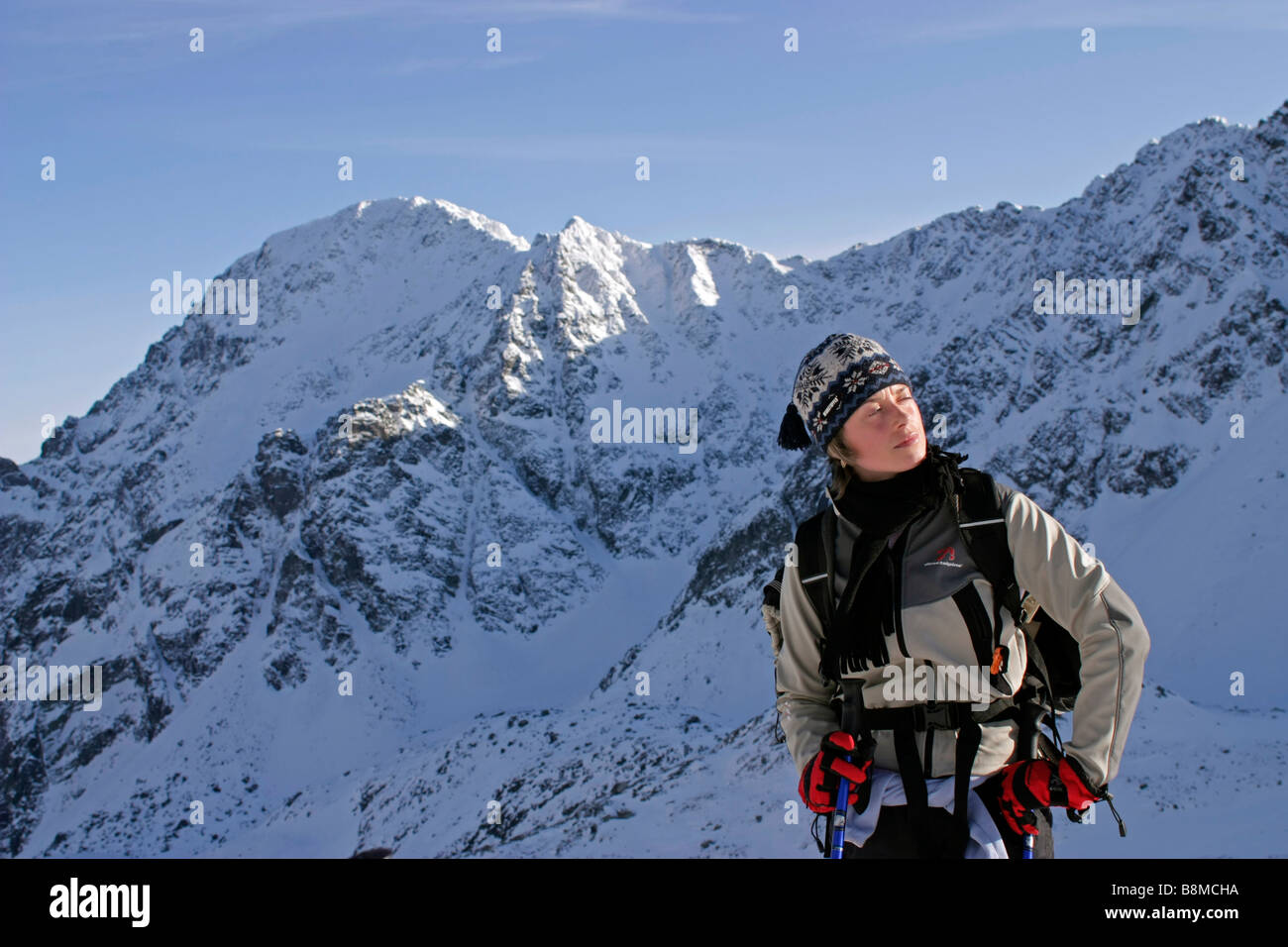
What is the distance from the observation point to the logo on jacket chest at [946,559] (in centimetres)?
375

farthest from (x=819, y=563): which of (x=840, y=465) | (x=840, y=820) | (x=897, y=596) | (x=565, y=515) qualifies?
(x=565, y=515)

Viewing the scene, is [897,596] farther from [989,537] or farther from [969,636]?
[989,537]

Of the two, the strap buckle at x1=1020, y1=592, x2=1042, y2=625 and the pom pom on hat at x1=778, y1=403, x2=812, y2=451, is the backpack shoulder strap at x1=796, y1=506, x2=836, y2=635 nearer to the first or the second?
the pom pom on hat at x1=778, y1=403, x2=812, y2=451

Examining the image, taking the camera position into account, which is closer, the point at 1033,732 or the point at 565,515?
the point at 1033,732

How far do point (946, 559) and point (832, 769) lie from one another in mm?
991

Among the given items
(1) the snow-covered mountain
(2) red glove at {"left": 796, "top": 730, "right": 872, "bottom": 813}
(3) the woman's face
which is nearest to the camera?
(2) red glove at {"left": 796, "top": 730, "right": 872, "bottom": 813}

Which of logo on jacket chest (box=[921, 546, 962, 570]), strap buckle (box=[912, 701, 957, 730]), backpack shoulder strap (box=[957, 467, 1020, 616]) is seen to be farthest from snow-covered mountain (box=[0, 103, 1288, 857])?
logo on jacket chest (box=[921, 546, 962, 570])

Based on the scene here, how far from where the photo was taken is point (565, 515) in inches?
4520

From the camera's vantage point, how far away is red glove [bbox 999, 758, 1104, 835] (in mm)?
3479

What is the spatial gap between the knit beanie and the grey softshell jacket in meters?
0.45

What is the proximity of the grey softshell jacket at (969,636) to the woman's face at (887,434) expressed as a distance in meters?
0.27
